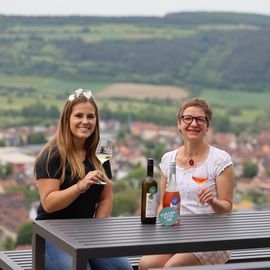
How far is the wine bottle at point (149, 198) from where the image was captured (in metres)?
3.52

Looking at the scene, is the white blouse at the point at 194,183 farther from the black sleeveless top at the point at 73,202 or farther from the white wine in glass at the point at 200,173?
the black sleeveless top at the point at 73,202

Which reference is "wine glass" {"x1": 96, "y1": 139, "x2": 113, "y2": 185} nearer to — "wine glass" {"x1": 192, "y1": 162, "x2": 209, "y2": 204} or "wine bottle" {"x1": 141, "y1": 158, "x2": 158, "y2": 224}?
"wine bottle" {"x1": 141, "y1": 158, "x2": 158, "y2": 224}

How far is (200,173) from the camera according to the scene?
3.95m

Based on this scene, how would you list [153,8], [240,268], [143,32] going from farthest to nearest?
[153,8], [143,32], [240,268]

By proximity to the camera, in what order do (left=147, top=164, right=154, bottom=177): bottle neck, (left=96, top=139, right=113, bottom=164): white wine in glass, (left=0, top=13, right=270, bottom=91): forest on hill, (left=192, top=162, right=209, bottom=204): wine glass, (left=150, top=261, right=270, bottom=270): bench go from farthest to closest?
1. (left=0, top=13, right=270, bottom=91): forest on hill
2. (left=192, top=162, right=209, bottom=204): wine glass
3. (left=96, top=139, right=113, bottom=164): white wine in glass
4. (left=147, top=164, right=154, bottom=177): bottle neck
5. (left=150, top=261, right=270, bottom=270): bench

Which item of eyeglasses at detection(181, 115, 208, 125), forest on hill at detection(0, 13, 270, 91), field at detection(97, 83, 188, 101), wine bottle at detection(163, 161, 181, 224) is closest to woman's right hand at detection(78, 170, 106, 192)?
wine bottle at detection(163, 161, 181, 224)

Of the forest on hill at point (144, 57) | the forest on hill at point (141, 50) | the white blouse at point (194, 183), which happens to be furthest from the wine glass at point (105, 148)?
the forest on hill at point (141, 50)

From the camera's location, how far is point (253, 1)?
4997 centimetres

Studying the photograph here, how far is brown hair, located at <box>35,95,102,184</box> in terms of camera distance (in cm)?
378

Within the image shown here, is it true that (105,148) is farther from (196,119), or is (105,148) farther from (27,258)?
(27,258)

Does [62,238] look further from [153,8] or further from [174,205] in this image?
[153,8]

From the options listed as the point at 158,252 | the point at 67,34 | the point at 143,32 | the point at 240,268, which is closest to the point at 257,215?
the point at 158,252

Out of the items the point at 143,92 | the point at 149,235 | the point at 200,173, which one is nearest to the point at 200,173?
the point at 200,173

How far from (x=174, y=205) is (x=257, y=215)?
1.65 ft
